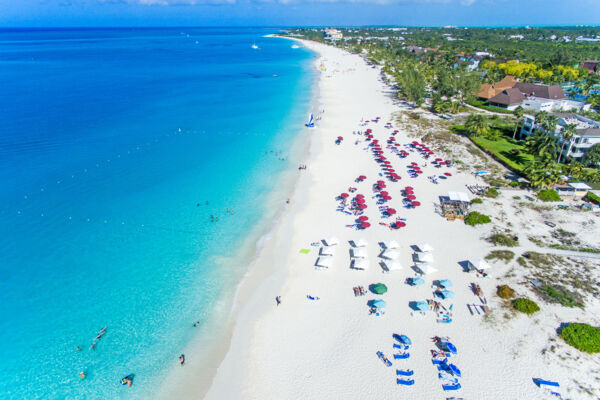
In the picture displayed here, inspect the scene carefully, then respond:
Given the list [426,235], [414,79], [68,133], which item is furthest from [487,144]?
[68,133]

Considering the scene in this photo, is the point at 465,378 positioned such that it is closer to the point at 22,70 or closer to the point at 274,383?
the point at 274,383

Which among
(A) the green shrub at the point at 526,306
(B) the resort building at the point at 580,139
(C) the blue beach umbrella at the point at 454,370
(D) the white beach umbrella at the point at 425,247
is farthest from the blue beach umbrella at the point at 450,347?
(B) the resort building at the point at 580,139

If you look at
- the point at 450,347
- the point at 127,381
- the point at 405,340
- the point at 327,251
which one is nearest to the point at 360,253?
the point at 327,251

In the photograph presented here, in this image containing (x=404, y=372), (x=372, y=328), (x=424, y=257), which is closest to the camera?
(x=404, y=372)

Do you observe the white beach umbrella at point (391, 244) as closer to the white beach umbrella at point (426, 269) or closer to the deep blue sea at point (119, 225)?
the white beach umbrella at point (426, 269)

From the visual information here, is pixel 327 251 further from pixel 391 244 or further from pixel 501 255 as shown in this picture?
pixel 501 255
